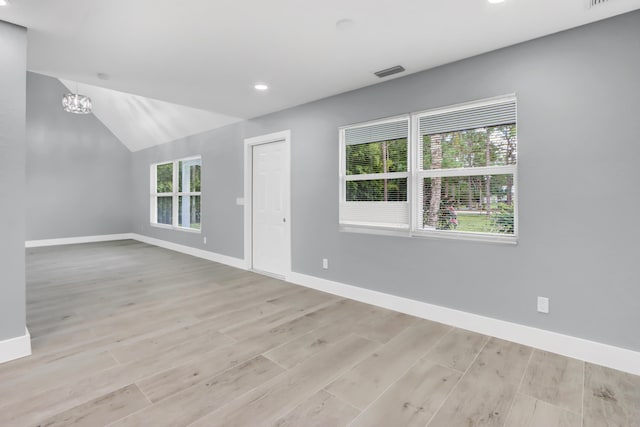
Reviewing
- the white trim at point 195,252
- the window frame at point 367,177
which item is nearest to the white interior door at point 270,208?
the white trim at point 195,252

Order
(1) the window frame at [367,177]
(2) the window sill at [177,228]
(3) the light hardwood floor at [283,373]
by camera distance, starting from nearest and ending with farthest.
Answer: (3) the light hardwood floor at [283,373]
(1) the window frame at [367,177]
(2) the window sill at [177,228]

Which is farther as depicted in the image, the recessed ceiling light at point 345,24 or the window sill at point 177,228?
the window sill at point 177,228

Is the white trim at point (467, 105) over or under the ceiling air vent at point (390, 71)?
under

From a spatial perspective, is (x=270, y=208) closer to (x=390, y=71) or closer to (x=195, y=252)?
(x=195, y=252)

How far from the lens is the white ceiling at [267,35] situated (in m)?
2.10

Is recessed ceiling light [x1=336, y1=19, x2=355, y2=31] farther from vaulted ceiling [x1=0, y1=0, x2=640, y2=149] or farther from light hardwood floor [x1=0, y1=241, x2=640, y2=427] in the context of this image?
light hardwood floor [x1=0, y1=241, x2=640, y2=427]

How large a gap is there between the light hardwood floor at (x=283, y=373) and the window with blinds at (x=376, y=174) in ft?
3.37

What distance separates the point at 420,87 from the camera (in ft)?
10.3

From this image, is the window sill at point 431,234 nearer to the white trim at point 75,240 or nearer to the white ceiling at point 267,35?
the white ceiling at point 267,35

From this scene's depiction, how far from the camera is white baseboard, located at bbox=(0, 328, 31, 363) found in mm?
2293

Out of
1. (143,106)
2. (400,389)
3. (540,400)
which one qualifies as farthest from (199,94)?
(540,400)

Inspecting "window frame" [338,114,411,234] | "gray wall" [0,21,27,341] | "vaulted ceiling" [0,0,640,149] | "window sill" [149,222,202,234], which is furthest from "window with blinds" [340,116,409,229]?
"window sill" [149,222,202,234]

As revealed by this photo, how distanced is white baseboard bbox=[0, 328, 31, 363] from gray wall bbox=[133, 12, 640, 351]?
9.99ft

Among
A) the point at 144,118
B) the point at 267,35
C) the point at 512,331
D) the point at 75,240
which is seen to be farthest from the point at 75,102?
the point at 512,331
